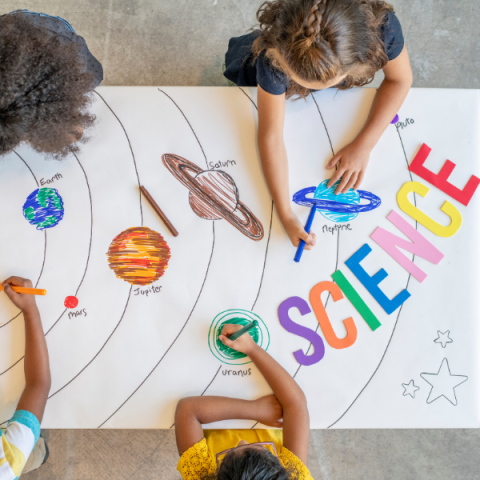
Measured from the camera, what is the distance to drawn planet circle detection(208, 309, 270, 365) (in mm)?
754

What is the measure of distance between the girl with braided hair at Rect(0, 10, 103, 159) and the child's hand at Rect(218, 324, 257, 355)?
18.8 inches

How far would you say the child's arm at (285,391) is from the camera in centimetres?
73

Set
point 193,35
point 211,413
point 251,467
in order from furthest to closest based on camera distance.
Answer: point 193,35
point 211,413
point 251,467

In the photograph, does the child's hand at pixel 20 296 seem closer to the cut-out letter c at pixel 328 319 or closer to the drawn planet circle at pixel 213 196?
the drawn planet circle at pixel 213 196

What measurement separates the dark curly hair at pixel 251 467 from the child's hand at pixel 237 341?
18 centimetres

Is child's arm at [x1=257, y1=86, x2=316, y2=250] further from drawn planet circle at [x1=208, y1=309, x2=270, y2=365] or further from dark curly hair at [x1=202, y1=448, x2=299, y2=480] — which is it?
dark curly hair at [x1=202, y1=448, x2=299, y2=480]

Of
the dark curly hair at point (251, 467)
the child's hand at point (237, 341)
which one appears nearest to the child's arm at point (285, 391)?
the child's hand at point (237, 341)

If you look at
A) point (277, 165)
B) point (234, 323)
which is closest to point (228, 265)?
point (234, 323)

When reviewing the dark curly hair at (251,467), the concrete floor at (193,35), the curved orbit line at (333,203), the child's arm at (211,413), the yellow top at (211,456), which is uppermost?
the concrete floor at (193,35)

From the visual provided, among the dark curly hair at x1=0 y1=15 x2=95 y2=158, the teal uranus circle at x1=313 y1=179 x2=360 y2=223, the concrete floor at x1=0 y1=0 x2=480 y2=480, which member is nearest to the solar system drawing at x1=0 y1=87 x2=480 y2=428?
the teal uranus circle at x1=313 y1=179 x2=360 y2=223

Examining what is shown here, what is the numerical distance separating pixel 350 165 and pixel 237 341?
41 cm

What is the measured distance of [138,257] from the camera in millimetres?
767

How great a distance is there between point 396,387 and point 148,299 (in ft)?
1.72

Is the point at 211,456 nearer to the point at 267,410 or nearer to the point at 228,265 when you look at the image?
the point at 267,410
